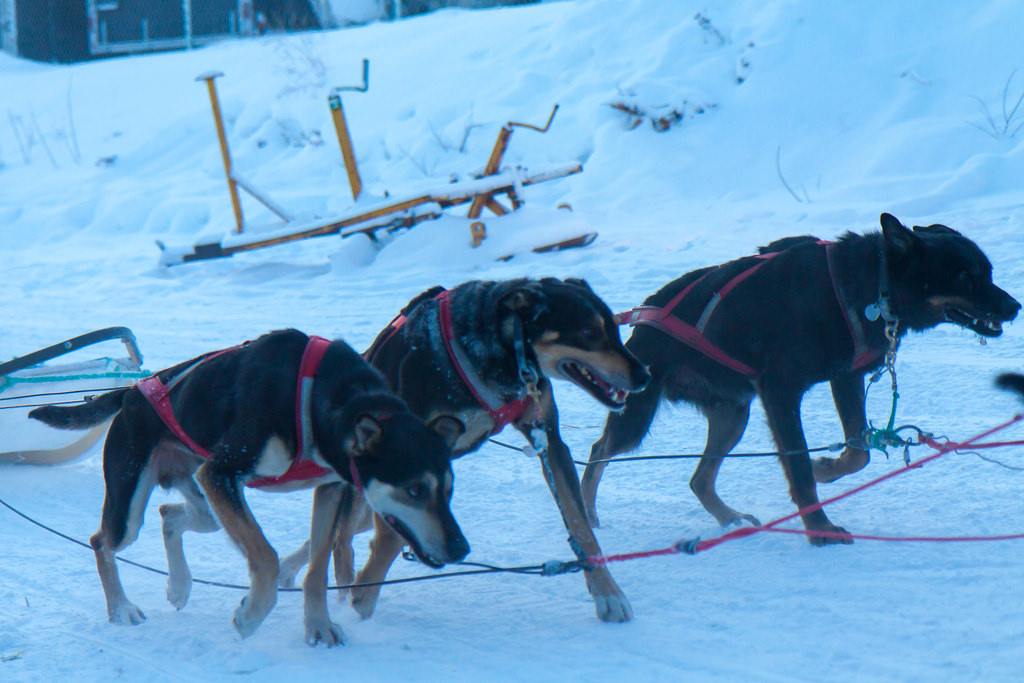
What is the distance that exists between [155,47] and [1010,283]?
72.8 feet

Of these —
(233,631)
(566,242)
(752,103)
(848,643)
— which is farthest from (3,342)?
(752,103)

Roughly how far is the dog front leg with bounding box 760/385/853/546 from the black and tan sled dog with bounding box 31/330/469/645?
4.72 ft

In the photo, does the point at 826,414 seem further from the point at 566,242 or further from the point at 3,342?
the point at 3,342

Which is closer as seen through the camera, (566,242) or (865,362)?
(865,362)

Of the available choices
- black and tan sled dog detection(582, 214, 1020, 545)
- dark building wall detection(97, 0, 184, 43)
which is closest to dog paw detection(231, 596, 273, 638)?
black and tan sled dog detection(582, 214, 1020, 545)

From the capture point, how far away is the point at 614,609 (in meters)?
2.97

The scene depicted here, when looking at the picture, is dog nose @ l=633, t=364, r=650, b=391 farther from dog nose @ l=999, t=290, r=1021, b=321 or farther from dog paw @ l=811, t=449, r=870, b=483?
dog nose @ l=999, t=290, r=1021, b=321

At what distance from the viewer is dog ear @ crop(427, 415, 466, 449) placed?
109 inches

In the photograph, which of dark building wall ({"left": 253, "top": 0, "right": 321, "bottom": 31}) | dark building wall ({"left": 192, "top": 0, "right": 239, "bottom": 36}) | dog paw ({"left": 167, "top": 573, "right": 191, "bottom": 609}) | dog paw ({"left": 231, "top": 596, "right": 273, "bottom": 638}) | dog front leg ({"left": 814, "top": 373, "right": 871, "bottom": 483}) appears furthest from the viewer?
dark building wall ({"left": 192, "top": 0, "right": 239, "bottom": 36})

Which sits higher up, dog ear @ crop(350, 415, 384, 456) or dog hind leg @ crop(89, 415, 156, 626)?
dog ear @ crop(350, 415, 384, 456)

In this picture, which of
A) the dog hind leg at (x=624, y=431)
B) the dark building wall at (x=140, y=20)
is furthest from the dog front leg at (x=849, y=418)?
the dark building wall at (x=140, y=20)

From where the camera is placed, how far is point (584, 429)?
5090mm

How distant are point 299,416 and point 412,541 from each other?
547 mm

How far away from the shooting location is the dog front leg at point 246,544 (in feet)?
9.42
